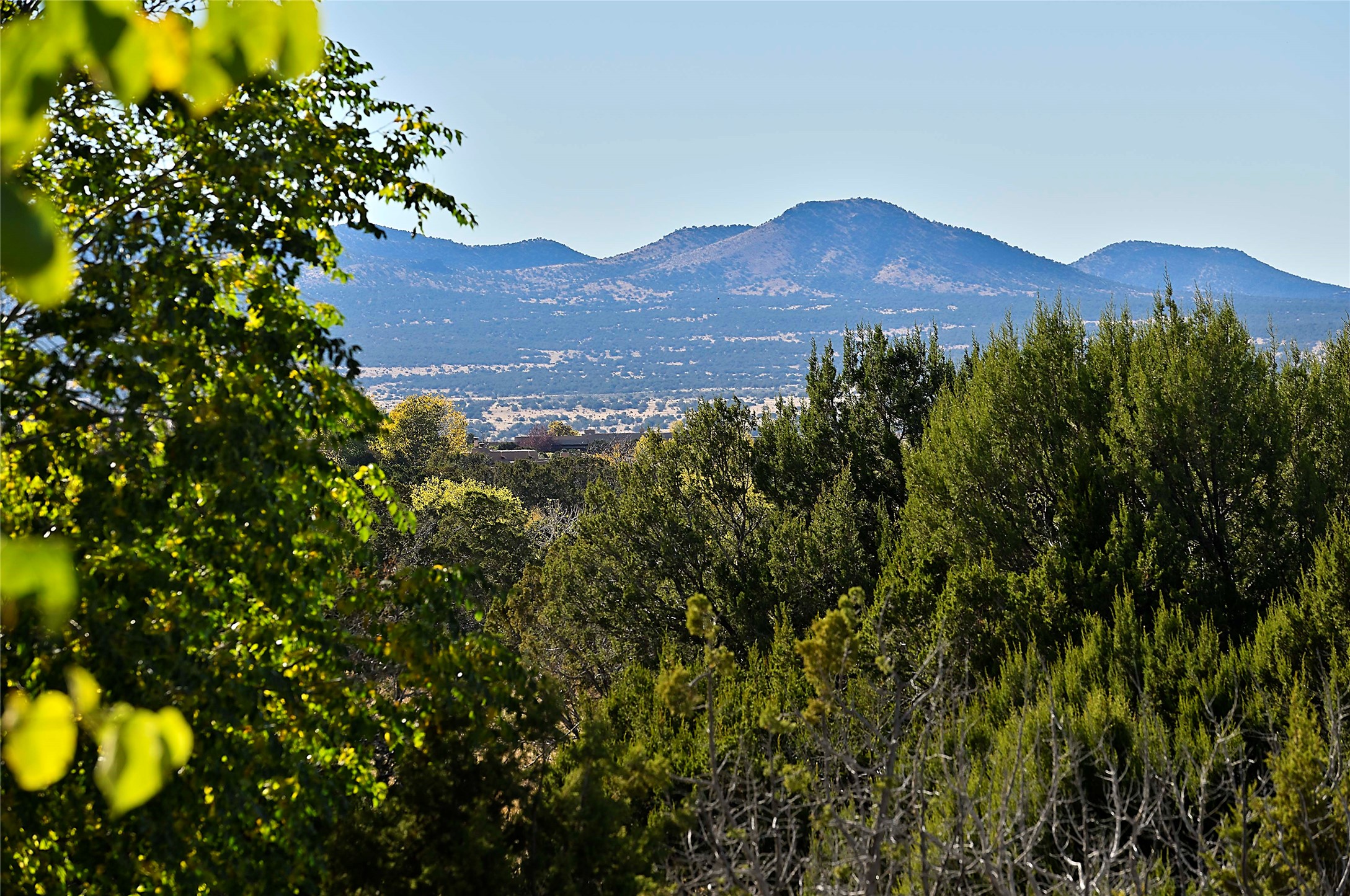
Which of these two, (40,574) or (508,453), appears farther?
(508,453)

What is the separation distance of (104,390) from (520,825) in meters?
3.05

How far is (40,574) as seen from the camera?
0.76m

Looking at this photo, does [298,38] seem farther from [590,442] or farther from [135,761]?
[590,442]

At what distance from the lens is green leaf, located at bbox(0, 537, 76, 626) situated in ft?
2.44

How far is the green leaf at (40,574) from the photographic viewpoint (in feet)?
2.44

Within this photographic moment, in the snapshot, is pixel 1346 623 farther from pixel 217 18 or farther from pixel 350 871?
pixel 217 18

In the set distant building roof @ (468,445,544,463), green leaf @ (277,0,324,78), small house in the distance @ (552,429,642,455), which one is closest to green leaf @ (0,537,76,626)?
green leaf @ (277,0,324,78)

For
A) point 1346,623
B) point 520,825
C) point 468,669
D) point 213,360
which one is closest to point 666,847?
point 520,825

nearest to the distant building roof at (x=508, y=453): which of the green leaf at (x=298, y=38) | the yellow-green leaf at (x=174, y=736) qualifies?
the green leaf at (x=298, y=38)

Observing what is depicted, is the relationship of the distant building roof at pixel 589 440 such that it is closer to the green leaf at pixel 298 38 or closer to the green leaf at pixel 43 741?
the green leaf at pixel 298 38

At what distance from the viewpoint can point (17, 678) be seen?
146 inches

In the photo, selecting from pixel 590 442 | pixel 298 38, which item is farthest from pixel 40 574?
pixel 590 442

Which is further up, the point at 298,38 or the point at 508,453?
the point at 298,38

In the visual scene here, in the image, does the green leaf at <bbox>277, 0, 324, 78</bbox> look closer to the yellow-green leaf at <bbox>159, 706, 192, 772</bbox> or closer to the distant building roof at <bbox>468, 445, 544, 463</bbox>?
the yellow-green leaf at <bbox>159, 706, 192, 772</bbox>
